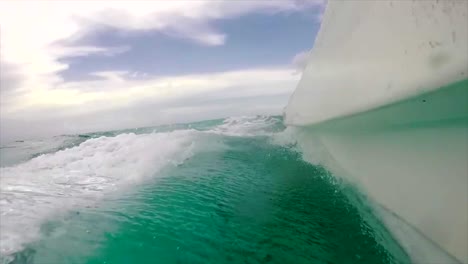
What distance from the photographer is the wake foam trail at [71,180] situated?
4293 millimetres

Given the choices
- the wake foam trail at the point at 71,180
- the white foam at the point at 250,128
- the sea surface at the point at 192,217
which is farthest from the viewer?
the white foam at the point at 250,128

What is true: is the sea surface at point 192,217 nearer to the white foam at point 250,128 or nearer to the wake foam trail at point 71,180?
the wake foam trail at point 71,180

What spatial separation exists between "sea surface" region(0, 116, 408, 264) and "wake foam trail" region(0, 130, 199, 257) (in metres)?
0.03

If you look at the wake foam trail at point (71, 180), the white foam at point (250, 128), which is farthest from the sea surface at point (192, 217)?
the white foam at point (250, 128)

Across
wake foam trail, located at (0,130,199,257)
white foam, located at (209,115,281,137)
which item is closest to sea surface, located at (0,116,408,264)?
wake foam trail, located at (0,130,199,257)

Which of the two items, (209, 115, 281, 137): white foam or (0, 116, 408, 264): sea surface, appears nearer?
(0, 116, 408, 264): sea surface

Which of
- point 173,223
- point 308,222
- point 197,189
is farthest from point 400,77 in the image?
point 197,189

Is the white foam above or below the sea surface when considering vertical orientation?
above

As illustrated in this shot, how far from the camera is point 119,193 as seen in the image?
5.83 metres

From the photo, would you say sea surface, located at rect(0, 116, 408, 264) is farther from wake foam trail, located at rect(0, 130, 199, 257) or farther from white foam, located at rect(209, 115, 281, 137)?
white foam, located at rect(209, 115, 281, 137)

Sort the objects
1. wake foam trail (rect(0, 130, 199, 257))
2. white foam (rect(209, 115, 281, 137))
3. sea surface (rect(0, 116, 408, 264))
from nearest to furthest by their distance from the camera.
Answer: sea surface (rect(0, 116, 408, 264)) < wake foam trail (rect(0, 130, 199, 257)) < white foam (rect(209, 115, 281, 137))

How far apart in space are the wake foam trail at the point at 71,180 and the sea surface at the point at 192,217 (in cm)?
3

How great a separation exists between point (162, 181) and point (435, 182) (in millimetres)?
5030

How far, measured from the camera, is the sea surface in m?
3.44
